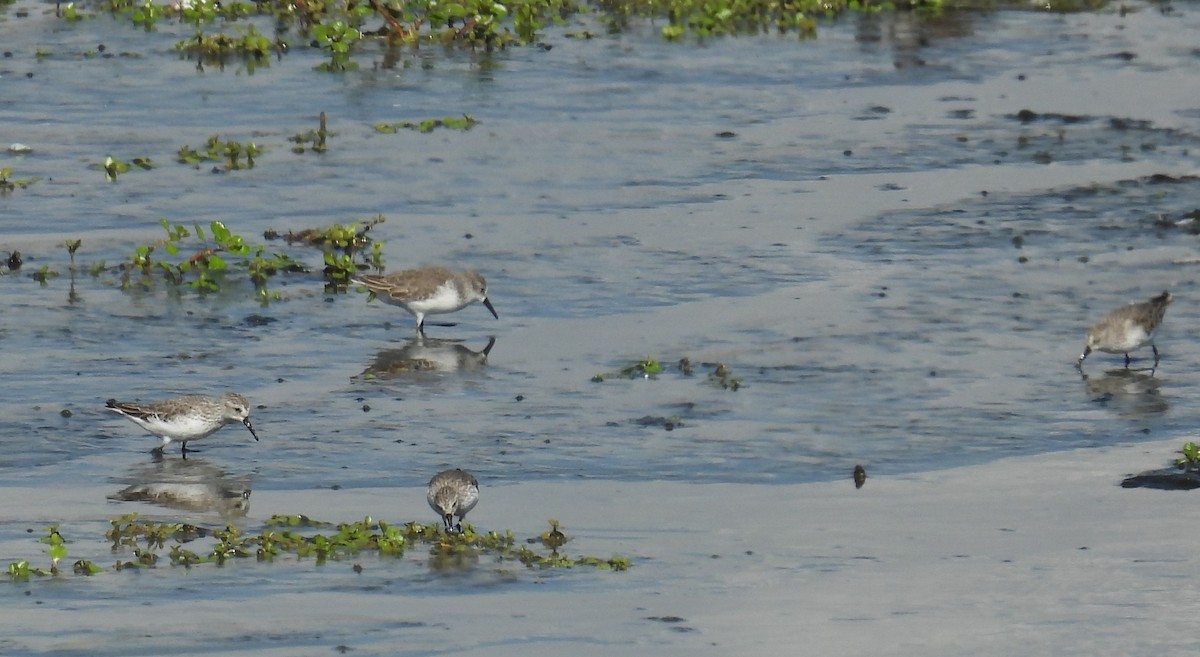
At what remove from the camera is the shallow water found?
44.8ft

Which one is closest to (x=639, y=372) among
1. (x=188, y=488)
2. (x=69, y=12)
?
(x=188, y=488)

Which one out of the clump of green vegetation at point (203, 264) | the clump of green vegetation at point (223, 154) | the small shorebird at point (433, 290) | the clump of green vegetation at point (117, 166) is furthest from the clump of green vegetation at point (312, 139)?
the small shorebird at point (433, 290)

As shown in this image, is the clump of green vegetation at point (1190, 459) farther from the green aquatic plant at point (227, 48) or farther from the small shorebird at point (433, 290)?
the green aquatic plant at point (227, 48)

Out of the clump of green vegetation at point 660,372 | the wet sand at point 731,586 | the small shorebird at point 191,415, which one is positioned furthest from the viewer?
the clump of green vegetation at point 660,372

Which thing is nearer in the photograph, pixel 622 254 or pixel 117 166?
pixel 622 254

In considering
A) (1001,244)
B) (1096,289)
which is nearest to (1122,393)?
(1096,289)

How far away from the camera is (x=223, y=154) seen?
2147cm

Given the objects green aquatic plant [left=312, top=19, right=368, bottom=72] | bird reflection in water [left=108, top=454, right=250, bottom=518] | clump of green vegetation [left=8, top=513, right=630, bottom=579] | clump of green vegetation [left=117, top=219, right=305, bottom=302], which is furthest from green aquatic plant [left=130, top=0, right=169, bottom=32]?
clump of green vegetation [left=8, top=513, right=630, bottom=579]

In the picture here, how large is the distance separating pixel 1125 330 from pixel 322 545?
6.59 meters

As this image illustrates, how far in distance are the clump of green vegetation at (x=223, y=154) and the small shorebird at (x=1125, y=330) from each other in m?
9.14

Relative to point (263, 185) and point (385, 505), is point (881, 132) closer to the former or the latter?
point (263, 185)

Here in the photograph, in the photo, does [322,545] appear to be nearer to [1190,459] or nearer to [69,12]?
[1190,459]

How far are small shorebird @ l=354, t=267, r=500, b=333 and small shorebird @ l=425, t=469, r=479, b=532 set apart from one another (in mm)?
4556

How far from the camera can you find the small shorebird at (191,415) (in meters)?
13.2
